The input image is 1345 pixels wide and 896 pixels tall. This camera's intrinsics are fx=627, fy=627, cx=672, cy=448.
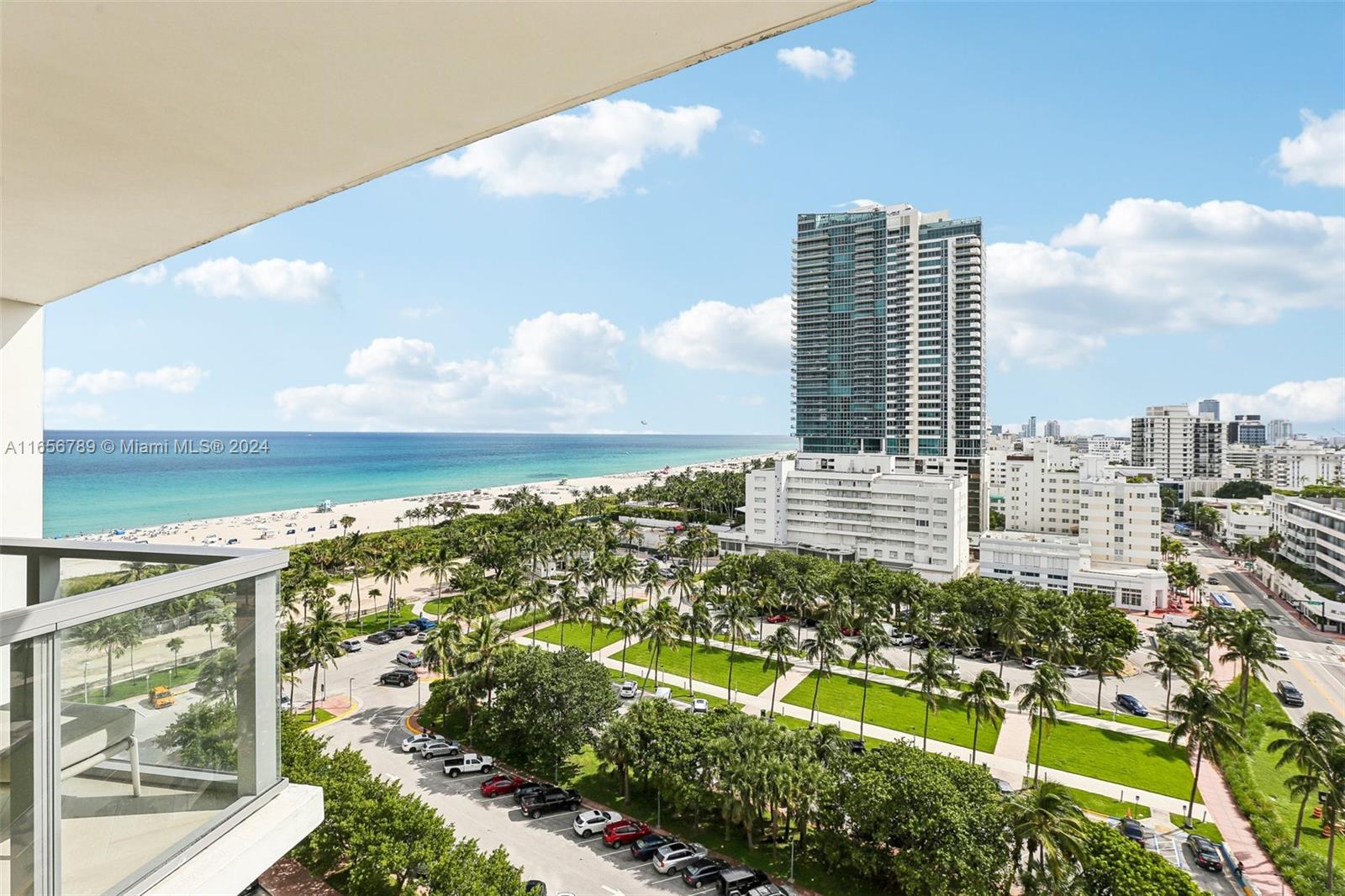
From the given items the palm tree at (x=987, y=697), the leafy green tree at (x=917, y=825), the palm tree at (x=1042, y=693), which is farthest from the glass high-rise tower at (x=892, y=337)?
the leafy green tree at (x=917, y=825)

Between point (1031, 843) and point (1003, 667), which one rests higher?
point (1031, 843)

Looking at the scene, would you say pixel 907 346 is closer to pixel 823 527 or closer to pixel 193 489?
pixel 823 527

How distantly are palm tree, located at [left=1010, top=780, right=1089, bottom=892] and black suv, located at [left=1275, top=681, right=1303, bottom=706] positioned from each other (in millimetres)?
23771

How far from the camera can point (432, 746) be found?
22.3m

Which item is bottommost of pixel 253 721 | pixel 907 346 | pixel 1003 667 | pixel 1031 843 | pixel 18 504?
pixel 1003 667

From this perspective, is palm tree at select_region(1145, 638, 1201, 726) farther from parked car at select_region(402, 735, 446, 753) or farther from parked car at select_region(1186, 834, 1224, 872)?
parked car at select_region(402, 735, 446, 753)

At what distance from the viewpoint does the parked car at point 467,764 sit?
21.1 meters

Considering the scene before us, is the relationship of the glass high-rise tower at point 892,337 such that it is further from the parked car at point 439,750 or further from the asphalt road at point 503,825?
the asphalt road at point 503,825

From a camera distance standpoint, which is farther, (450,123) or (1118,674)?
(1118,674)

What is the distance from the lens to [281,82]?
2.10 metres

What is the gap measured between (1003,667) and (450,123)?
37.7 metres

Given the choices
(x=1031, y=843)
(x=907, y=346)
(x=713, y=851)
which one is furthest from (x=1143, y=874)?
(x=907, y=346)

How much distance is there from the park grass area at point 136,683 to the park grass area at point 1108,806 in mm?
24622

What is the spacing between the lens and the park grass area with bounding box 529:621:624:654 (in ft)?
114
